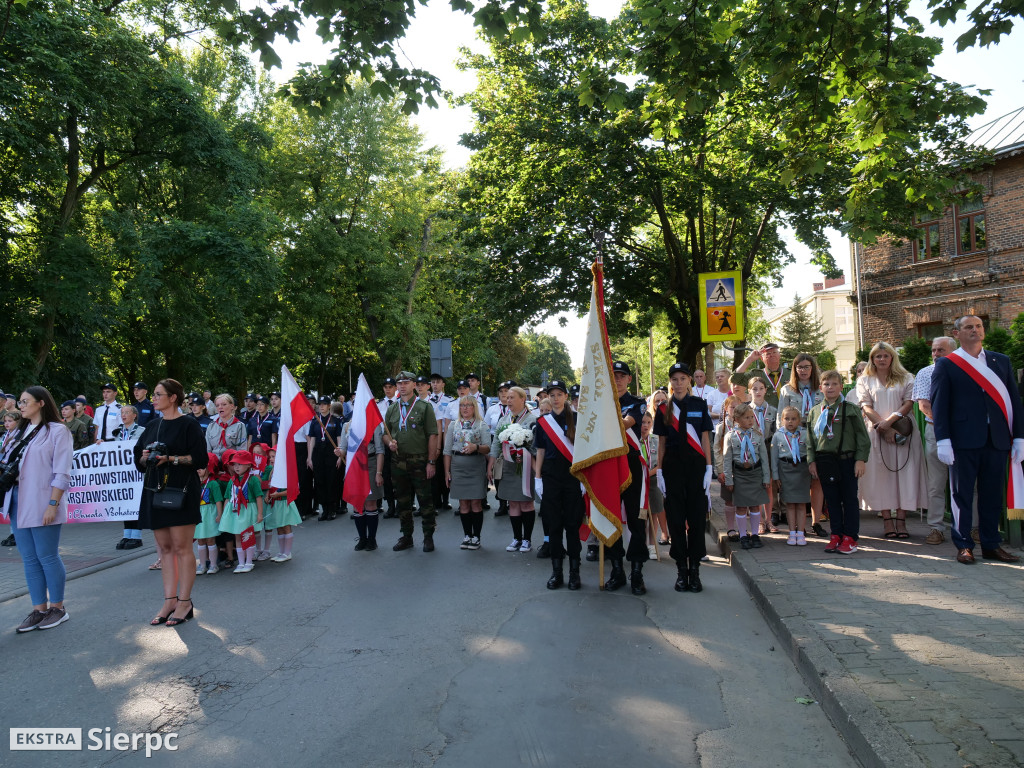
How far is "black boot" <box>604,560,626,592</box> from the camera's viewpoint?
6973 millimetres

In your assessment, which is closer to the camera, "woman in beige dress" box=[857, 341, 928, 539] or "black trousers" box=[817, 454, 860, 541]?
"black trousers" box=[817, 454, 860, 541]

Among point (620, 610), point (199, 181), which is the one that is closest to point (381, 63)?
point (620, 610)

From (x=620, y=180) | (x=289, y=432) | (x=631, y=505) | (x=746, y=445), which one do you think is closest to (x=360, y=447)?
(x=289, y=432)

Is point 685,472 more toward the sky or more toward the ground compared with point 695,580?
more toward the sky

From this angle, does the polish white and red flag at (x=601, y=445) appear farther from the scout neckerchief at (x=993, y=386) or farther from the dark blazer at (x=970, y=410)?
the scout neckerchief at (x=993, y=386)

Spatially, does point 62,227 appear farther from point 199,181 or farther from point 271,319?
point 271,319

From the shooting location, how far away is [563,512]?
7.09 m

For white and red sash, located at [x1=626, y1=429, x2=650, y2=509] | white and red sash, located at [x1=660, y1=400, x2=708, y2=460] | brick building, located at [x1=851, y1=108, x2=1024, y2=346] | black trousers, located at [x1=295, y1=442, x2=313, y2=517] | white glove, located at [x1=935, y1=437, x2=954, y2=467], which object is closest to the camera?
white and red sash, located at [x1=660, y1=400, x2=708, y2=460]

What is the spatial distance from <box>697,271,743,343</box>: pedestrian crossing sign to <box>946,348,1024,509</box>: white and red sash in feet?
13.7

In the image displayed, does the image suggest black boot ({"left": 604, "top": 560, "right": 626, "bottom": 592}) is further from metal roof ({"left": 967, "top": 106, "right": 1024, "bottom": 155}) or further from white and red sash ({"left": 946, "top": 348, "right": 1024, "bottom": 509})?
metal roof ({"left": 967, "top": 106, "right": 1024, "bottom": 155})

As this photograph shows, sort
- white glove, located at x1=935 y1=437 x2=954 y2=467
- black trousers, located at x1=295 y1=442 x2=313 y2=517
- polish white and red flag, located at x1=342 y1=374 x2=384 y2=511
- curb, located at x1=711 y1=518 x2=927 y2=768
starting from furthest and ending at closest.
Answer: black trousers, located at x1=295 y1=442 x2=313 y2=517
polish white and red flag, located at x1=342 y1=374 x2=384 y2=511
white glove, located at x1=935 y1=437 x2=954 y2=467
curb, located at x1=711 y1=518 x2=927 y2=768

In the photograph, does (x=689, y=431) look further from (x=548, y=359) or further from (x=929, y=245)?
(x=548, y=359)

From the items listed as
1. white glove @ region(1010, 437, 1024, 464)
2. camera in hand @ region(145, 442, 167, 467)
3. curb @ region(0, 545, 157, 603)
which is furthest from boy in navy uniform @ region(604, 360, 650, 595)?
curb @ region(0, 545, 157, 603)

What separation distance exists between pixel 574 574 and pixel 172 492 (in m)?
Result: 3.75
